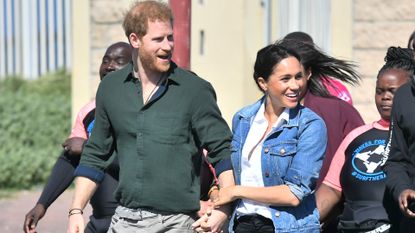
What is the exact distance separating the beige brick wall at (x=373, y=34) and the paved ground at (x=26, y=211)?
309 centimetres

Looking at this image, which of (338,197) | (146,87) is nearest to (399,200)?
(338,197)

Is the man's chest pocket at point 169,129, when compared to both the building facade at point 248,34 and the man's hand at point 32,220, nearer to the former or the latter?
Result: the man's hand at point 32,220

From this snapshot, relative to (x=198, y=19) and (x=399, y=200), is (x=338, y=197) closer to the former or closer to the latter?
(x=399, y=200)

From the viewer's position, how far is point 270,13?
10.8 m

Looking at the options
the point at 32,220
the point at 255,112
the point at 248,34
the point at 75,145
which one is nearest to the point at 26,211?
the point at 248,34


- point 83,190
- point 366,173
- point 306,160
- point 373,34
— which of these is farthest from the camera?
point 373,34

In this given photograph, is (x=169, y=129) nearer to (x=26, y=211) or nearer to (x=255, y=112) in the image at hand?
(x=255, y=112)

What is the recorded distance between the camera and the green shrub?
13.6 meters

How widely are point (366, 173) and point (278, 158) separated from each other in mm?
812

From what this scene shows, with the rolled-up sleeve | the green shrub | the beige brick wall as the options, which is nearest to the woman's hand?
the rolled-up sleeve

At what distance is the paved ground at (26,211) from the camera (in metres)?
10.9

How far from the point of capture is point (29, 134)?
14773mm

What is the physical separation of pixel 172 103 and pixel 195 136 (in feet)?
0.62

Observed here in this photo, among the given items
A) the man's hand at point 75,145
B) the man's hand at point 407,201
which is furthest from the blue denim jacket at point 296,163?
the man's hand at point 75,145
